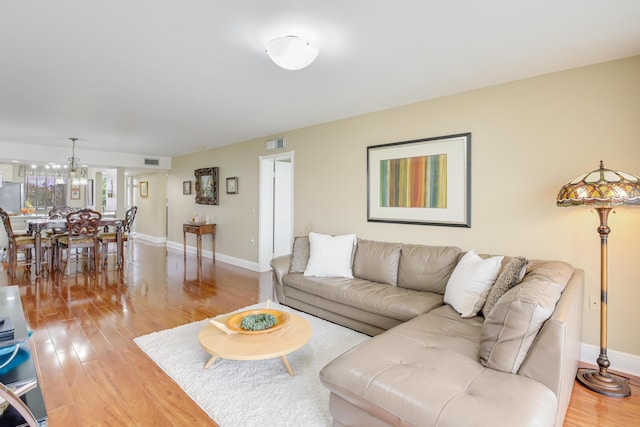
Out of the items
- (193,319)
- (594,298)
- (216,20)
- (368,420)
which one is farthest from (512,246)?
(193,319)

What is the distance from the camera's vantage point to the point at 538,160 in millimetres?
2834

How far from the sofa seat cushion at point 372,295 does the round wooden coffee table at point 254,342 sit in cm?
69

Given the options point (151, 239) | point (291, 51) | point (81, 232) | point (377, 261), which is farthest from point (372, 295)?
point (151, 239)

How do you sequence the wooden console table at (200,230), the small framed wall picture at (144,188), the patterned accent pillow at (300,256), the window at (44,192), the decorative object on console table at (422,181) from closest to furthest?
the decorative object on console table at (422,181)
the patterned accent pillow at (300,256)
the wooden console table at (200,230)
the small framed wall picture at (144,188)
the window at (44,192)

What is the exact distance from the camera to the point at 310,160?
477cm

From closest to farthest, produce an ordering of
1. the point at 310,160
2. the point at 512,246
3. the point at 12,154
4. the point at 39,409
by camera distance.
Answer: the point at 39,409
the point at 512,246
the point at 310,160
the point at 12,154

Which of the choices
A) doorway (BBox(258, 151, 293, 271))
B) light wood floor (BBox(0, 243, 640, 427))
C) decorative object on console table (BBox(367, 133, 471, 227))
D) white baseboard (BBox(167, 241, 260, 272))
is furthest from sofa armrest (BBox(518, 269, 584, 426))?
white baseboard (BBox(167, 241, 260, 272))

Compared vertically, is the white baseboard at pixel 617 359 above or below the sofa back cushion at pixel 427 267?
below

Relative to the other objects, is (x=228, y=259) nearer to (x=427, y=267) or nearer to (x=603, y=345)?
(x=427, y=267)

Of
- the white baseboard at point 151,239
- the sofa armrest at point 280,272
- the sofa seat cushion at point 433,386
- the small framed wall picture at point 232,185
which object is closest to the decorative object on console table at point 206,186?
the small framed wall picture at point 232,185

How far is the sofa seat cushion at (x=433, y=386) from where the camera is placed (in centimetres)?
129

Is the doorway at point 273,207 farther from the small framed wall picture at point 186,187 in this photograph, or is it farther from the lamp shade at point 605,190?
the lamp shade at point 605,190

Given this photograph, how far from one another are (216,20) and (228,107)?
6.23 feet

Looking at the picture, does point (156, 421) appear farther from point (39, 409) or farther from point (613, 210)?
point (613, 210)
